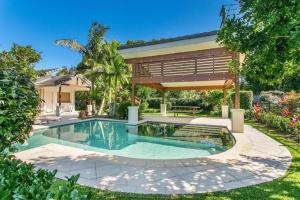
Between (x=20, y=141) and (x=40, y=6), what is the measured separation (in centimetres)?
2017

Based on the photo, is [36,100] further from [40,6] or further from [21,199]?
[40,6]

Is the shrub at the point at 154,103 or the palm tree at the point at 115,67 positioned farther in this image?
the shrub at the point at 154,103

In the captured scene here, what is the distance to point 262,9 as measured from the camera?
146 inches

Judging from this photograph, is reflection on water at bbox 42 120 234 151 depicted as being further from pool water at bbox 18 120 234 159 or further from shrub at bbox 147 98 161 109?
shrub at bbox 147 98 161 109

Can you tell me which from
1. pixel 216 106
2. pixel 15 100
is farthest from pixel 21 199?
pixel 216 106

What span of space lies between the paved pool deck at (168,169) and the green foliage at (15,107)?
8.49 feet

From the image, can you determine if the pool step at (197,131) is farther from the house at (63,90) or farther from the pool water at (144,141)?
the house at (63,90)

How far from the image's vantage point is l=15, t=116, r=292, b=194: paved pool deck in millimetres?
4688

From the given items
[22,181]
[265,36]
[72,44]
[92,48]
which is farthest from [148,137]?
[92,48]

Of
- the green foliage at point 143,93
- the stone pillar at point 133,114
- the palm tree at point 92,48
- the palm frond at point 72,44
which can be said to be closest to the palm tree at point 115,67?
the palm tree at point 92,48

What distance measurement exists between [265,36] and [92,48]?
20771mm

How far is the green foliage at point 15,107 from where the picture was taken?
2410mm

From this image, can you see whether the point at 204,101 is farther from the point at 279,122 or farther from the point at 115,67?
the point at 279,122

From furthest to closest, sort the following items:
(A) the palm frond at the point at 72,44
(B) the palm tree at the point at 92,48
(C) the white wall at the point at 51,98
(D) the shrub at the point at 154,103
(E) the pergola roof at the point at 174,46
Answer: (D) the shrub at the point at 154,103 < (C) the white wall at the point at 51,98 < (B) the palm tree at the point at 92,48 < (A) the palm frond at the point at 72,44 < (E) the pergola roof at the point at 174,46
